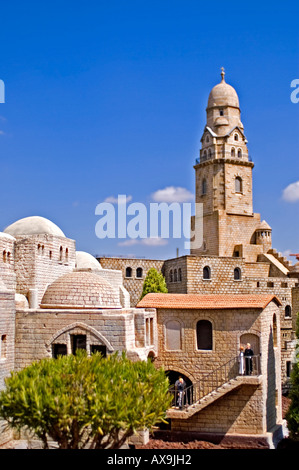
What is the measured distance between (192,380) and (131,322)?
4390 millimetres

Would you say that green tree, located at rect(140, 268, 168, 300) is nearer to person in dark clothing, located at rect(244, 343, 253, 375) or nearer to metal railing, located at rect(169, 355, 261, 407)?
metal railing, located at rect(169, 355, 261, 407)

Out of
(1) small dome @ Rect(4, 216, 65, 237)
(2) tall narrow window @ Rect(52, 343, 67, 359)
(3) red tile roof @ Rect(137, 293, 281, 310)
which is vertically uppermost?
(1) small dome @ Rect(4, 216, 65, 237)

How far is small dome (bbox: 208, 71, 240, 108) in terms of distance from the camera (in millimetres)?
45438

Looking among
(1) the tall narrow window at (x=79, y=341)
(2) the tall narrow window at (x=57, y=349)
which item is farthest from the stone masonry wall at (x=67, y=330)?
(1) the tall narrow window at (x=79, y=341)

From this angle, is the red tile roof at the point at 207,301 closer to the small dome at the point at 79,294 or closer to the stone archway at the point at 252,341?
the stone archway at the point at 252,341

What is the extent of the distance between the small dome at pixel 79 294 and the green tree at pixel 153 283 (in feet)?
45.1

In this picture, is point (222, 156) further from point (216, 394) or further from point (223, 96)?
point (216, 394)

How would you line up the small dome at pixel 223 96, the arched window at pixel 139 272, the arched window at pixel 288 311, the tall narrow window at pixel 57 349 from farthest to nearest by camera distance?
the small dome at pixel 223 96 → the arched window at pixel 288 311 → the arched window at pixel 139 272 → the tall narrow window at pixel 57 349

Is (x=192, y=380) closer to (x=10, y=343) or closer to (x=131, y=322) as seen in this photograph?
(x=131, y=322)

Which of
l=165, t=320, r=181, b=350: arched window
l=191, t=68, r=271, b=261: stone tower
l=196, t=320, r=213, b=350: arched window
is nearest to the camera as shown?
l=196, t=320, r=213, b=350: arched window

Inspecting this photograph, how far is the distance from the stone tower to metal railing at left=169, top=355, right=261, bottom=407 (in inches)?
832

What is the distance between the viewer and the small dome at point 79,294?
21.0m

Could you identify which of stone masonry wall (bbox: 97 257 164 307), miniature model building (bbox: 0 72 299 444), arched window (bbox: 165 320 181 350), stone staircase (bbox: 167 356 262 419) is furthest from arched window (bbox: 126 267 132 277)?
stone staircase (bbox: 167 356 262 419)

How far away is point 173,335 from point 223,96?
2836 cm
